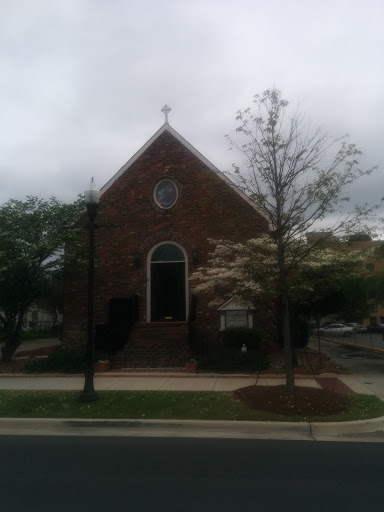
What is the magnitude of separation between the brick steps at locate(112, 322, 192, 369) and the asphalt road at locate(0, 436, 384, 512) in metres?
7.74

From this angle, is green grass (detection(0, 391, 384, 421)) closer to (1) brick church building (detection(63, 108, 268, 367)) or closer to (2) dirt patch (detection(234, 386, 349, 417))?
(2) dirt patch (detection(234, 386, 349, 417))

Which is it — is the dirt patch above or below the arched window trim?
below

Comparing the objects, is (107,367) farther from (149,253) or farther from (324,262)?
(324,262)

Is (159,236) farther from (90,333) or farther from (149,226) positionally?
(90,333)

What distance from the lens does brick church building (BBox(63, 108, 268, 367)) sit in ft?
58.8

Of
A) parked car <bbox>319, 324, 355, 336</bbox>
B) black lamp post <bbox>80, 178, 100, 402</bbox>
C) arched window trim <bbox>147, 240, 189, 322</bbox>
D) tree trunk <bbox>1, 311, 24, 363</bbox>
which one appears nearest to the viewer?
black lamp post <bbox>80, 178, 100, 402</bbox>

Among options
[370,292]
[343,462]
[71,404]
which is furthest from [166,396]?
[370,292]

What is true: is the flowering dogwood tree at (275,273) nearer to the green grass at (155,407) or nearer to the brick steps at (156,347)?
the brick steps at (156,347)

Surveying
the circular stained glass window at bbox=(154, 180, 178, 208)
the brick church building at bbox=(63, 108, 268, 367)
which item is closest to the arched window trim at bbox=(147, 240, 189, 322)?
the brick church building at bbox=(63, 108, 268, 367)

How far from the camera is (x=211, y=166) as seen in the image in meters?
18.7

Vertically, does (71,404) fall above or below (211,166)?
below

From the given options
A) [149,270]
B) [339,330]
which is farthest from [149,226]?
Answer: [339,330]

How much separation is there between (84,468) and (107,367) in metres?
8.79

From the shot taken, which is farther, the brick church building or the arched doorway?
the arched doorway
